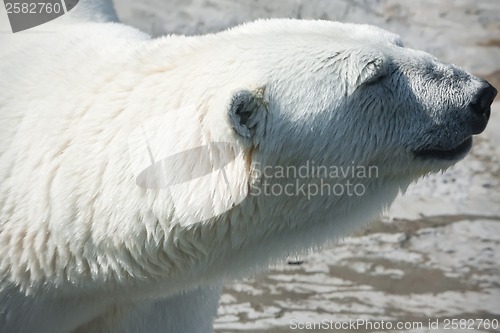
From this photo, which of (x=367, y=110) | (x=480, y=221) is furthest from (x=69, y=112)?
(x=480, y=221)

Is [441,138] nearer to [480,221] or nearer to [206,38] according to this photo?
[206,38]

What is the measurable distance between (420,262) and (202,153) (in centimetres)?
194

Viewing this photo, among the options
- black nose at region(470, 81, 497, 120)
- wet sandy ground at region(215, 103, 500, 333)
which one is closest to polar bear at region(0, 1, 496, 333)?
black nose at region(470, 81, 497, 120)

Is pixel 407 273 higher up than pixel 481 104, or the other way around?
pixel 481 104

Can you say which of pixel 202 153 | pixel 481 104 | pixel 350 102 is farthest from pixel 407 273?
pixel 202 153

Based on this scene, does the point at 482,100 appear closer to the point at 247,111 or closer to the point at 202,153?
the point at 247,111

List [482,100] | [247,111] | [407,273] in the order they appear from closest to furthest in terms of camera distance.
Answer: [247,111] → [482,100] → [407,273]

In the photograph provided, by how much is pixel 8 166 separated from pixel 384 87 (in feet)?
3.14

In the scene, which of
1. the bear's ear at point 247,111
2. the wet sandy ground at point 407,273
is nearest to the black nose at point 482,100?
the bear's ear at point 247,111

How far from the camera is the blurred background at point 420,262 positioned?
352 centimetres

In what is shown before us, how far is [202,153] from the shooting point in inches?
83.6

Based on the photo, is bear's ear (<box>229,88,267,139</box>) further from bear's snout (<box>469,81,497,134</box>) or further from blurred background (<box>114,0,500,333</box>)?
blurred background (<box>114,0,500,333</box>)

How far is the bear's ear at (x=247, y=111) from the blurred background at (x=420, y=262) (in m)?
1.49

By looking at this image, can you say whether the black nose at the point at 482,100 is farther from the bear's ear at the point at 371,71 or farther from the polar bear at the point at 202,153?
the bear's ear at the point at 371,71
